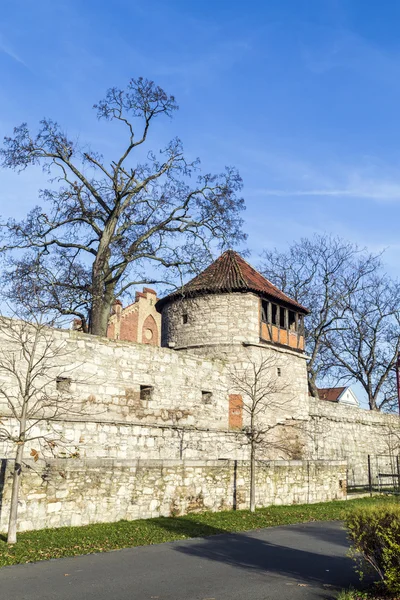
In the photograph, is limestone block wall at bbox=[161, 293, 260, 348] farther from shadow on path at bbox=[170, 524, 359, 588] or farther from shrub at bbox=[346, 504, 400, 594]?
shrub at bbox=[346, 504, 400, 594]

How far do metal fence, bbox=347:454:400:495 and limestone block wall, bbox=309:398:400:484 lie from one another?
43 cm

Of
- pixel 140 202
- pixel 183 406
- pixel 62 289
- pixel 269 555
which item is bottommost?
pixel 269 555

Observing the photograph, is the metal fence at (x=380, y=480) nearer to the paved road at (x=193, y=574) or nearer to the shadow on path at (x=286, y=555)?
the shadow on path at (x=286, y=555)

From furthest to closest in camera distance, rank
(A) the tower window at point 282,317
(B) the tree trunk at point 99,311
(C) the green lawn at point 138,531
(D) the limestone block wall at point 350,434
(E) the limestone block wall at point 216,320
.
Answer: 1. (D) the limestone block wall at point 350,434
2. (A) the tower window at point 282,317
3. (E) the limestone block wall at point 216,320
4. (B) the tree trunk at point 99,311
5. (C) the green lawn at point 138,531

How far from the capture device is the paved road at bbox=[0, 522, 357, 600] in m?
6.74

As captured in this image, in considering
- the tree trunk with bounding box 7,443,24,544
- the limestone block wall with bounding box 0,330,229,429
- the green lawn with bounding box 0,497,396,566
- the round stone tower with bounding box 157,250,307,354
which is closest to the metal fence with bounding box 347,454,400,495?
the round stone tower with bounding box 157,250,307,354

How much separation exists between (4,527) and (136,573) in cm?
338

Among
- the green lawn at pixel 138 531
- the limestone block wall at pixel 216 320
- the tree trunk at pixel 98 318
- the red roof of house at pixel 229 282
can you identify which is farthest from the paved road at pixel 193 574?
the red roof of house at pixel 229 282

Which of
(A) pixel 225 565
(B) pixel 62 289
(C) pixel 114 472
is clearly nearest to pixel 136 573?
(A) pixel 225 565

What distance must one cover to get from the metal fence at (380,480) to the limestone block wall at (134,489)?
6664 millimetres

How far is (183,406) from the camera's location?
61.9 feet

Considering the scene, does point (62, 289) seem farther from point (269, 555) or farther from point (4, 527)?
point (269, 555)

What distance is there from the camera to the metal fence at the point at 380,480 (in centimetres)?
2217

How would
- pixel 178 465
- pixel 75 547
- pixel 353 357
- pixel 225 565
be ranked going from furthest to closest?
Result: pixel 353 357
pixel 178 465
pixel 75 547
pixel 225 565
